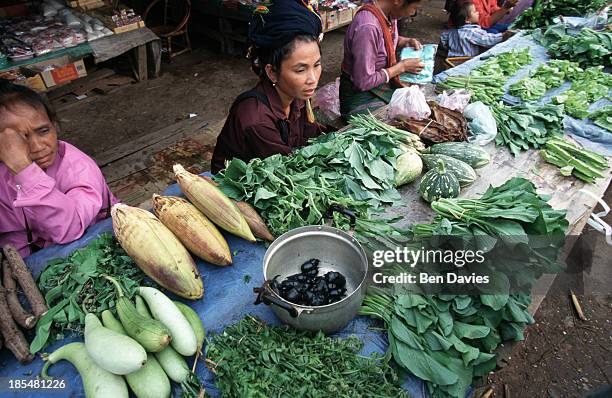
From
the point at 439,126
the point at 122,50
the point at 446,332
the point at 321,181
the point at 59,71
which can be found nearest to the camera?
the point at 446,332

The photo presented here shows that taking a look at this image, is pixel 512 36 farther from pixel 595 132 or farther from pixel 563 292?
pixel 563 292

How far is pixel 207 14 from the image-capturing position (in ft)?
24.4

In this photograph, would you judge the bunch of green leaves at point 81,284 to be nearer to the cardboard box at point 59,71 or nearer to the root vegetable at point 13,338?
the root vegetable at point 13,338

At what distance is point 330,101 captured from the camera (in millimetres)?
4414

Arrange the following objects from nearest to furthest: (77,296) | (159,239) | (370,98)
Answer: (77,296)
(159,239)
(370,98)

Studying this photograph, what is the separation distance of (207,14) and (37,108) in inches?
245

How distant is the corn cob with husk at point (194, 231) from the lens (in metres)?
1.83

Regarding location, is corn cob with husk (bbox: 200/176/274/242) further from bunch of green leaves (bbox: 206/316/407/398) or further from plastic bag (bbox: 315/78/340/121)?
plastic bag (bbox: 315/78/340/121)

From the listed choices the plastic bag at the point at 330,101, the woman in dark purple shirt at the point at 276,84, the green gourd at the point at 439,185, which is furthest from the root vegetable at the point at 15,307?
the plastic bag at the point at 330,101

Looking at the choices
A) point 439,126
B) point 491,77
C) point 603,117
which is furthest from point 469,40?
point 439,126

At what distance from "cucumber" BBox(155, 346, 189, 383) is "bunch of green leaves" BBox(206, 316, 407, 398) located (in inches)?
3.9

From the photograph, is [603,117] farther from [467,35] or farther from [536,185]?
[467,35]

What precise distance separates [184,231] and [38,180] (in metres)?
0.76

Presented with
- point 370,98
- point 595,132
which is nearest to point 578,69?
point 595,132
